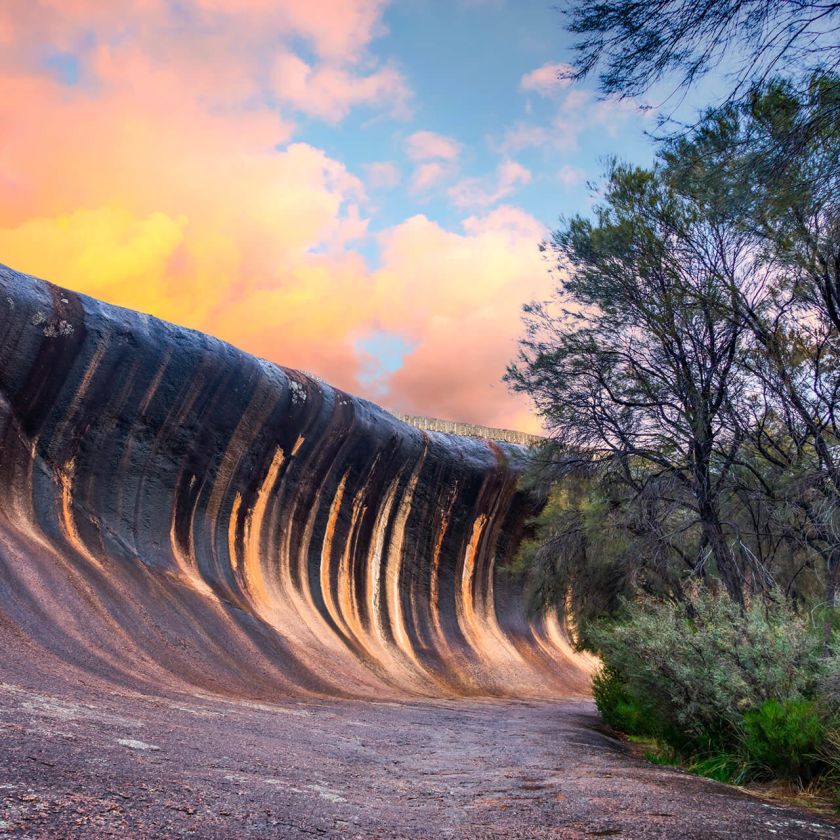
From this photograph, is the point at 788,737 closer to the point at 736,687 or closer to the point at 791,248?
the point at 736,687

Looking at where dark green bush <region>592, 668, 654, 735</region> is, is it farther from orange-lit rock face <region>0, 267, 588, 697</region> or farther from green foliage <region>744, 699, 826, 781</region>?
orange-lit rock face <region>0, 267, 588, 697</region>

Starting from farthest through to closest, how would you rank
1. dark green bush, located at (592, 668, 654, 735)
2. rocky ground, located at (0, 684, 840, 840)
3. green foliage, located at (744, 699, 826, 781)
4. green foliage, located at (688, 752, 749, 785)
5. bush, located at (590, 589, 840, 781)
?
dark green bush, located at (592, 668, 654, 735), green foliage, located at (688, 752, 749, 785), bush, located at (590, 589, 840, 781), green foliage, located at (744, 699, 826, 781), rocky ground, located at (0, 684, 840, 840)

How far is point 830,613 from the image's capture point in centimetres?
968

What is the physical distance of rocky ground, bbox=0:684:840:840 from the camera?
360 centimetres

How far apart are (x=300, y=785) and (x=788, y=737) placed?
4.36 meters

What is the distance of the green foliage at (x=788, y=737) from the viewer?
6.35 m

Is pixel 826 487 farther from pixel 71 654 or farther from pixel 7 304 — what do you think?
pixel 7 304

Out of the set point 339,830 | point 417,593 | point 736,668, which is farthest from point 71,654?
point 417,593

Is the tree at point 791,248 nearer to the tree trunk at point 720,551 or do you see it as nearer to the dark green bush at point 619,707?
the tree trunk at point 720,551

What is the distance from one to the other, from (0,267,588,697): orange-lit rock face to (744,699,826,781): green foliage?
712 centimetres

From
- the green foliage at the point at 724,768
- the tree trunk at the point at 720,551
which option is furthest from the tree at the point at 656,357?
the green foliage at the point at 724,768

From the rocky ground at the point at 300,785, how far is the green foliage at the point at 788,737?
84cm

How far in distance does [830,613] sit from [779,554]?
5.91 meters

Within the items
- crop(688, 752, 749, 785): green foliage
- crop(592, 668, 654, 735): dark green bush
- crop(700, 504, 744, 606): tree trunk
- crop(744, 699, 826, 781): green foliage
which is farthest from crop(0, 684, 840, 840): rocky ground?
crop(700, 504, 744, 606): tree trunk
